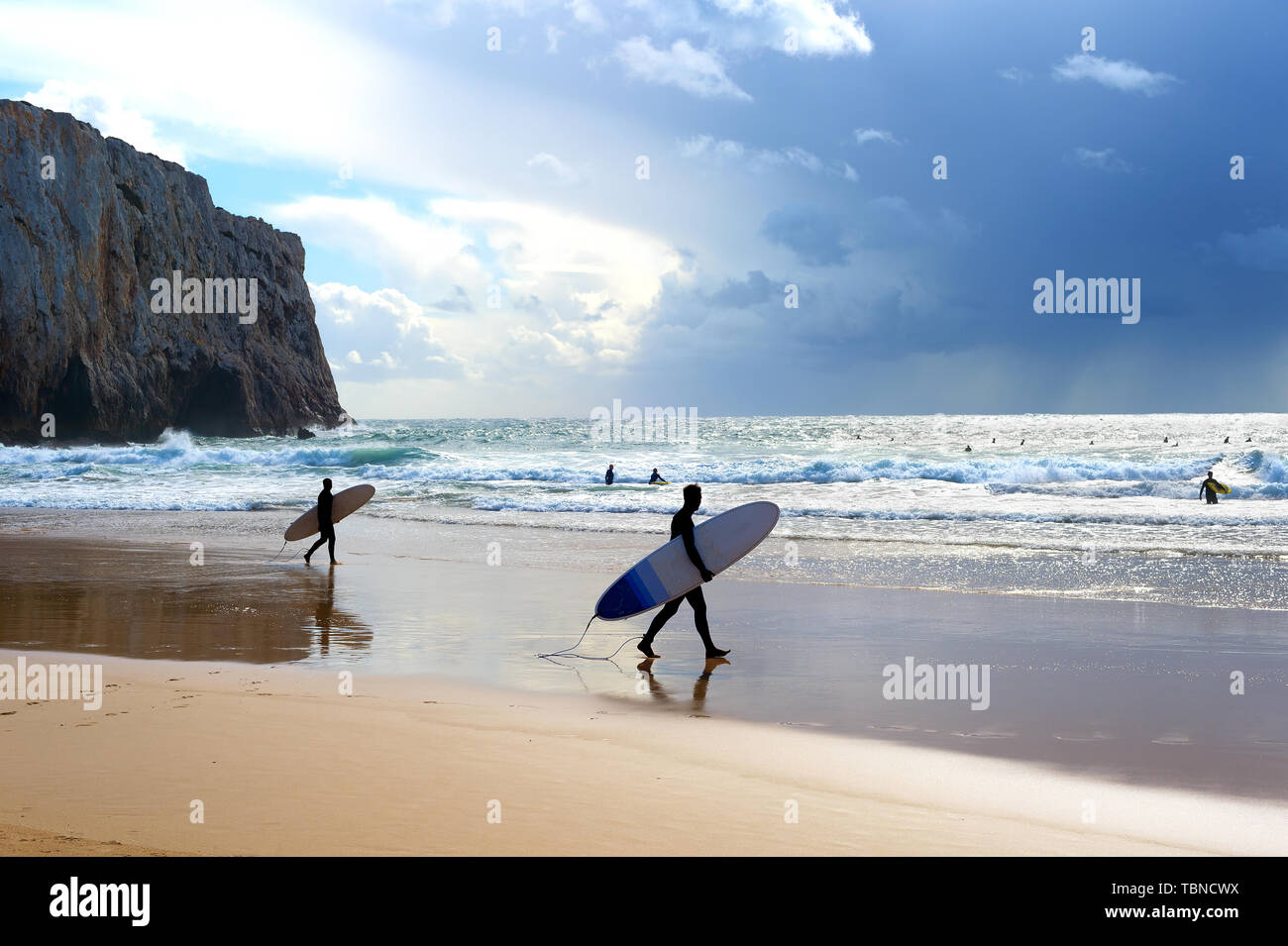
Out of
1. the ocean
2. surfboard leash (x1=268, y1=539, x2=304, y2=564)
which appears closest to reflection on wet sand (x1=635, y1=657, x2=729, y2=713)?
the ocean

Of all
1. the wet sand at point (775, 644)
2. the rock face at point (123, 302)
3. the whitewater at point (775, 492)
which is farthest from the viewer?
the rock face at point (123, 302)

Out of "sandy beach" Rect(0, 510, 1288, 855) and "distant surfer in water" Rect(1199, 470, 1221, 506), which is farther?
"distant surfer in water" Rect(1199, 470, 1221, 506)

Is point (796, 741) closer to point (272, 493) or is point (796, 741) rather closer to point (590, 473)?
point (272, 493)

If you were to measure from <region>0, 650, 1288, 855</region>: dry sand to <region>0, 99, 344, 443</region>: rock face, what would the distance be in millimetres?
49587

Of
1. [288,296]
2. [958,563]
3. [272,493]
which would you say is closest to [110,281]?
[288,296]

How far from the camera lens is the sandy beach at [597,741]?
4055mm

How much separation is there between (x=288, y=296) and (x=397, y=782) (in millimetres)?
76945

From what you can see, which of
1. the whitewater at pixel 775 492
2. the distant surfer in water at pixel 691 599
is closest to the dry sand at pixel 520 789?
the distant surfer in water at pixel 691 599

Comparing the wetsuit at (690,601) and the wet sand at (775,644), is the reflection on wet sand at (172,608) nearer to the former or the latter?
the wet sand at (775,644)

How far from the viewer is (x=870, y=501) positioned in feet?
86.5

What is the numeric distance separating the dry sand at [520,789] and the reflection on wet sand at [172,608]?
2.07m

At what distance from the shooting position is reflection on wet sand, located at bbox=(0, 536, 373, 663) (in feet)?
27.6

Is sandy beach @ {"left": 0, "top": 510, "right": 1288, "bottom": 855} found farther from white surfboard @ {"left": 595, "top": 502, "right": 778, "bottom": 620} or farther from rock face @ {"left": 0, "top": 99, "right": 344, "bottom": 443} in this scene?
rock face @ {"left": 0, "top": 99, "right": 344, "bottom": 443}

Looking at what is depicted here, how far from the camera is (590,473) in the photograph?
39156 mm
